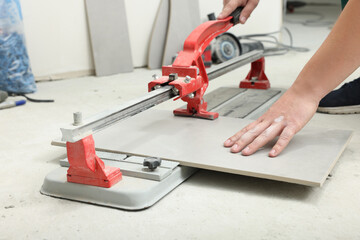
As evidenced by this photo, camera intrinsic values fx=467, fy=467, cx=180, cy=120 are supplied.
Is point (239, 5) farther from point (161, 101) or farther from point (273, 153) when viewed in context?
point (273, 153)

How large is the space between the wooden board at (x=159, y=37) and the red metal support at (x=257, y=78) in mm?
914

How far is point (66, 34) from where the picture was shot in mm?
2990

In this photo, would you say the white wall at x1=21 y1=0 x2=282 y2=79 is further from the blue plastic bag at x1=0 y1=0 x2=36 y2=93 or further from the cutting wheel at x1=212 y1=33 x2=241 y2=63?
the cutting wheel at x1=212 y1=33 x2=241 y2=63

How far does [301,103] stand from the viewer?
4.68 ft

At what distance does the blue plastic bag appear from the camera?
8.42ft

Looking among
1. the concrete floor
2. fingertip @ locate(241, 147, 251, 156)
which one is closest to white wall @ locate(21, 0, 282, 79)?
the concrete floor

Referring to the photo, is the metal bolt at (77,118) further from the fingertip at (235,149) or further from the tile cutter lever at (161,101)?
the fingertip at (235,149)

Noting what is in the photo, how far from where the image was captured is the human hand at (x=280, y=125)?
1407 millimetres

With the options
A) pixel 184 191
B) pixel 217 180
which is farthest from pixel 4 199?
pixel 217 180

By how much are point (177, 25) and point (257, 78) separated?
0.98 metres

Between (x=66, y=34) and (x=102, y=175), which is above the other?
(x=66, y=34)

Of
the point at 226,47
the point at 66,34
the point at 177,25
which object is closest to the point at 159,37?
the point at 177,25

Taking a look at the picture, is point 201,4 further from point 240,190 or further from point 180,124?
point 240,190

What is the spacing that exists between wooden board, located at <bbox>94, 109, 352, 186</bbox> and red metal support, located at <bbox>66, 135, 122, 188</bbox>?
21 centimetres
